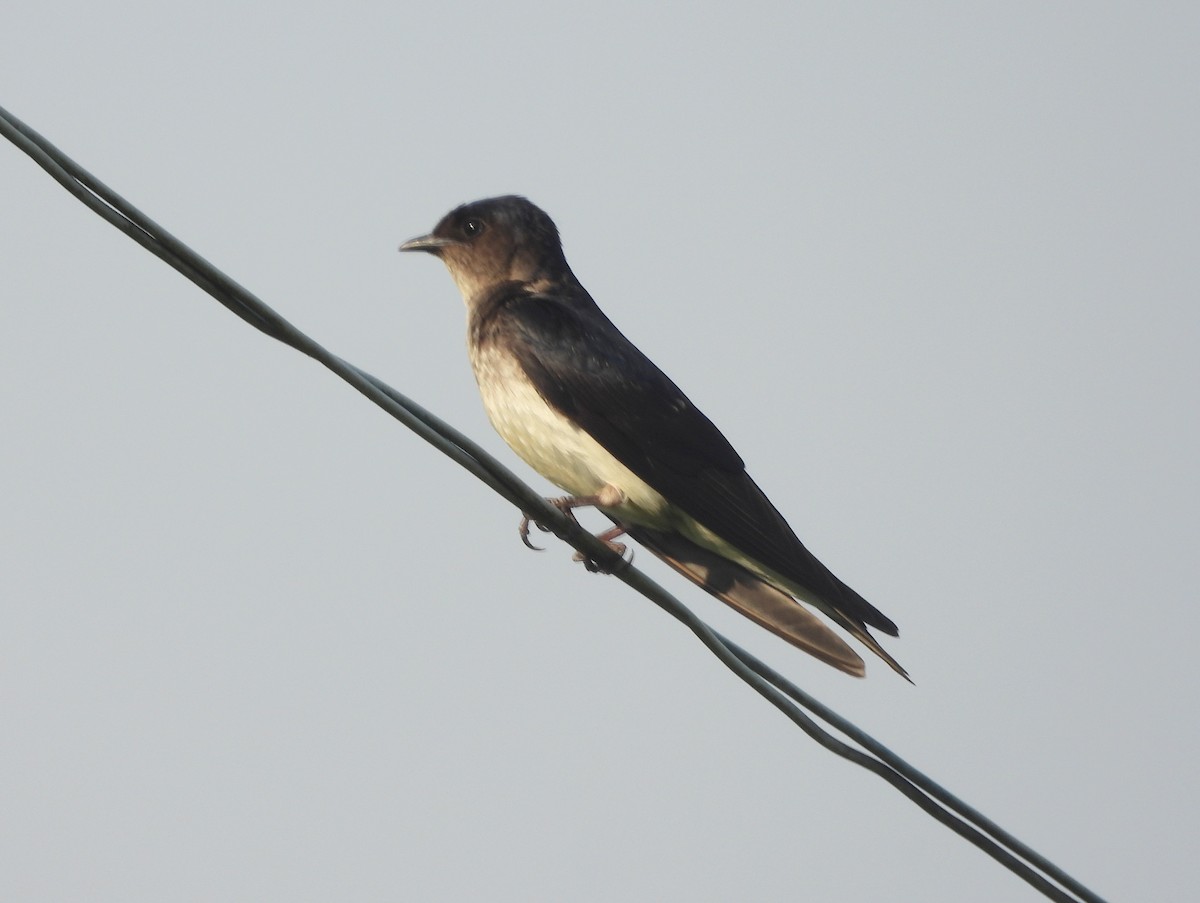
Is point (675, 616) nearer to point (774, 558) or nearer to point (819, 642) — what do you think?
point (819, 642)

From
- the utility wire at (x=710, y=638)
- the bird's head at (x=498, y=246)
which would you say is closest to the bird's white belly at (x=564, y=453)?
the bird's head at (x=498, y=246)

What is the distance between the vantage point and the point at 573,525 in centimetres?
502

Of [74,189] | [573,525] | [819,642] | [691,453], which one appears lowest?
[74,189]

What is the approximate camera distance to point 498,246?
8.30 metres

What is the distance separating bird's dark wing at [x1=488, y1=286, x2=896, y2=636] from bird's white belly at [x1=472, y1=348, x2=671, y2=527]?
0.14 feet

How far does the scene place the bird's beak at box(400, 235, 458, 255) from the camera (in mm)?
8453

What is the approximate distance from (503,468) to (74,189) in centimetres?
125

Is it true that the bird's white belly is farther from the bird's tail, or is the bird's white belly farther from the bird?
the bird's tail

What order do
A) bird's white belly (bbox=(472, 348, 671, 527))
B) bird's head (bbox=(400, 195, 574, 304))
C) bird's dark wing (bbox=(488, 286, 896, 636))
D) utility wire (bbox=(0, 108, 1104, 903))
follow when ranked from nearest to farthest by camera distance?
1. utility wire (bbox=(0, 108, 1104, 903))
2. bird's dark wing (bbox=(488, 286, 896, 636))
3. bird's white belly (bbox=(472, 348, 671, 527))
4. bird's head (bbox=(400, 195, 574, 304))

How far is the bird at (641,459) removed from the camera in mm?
6500

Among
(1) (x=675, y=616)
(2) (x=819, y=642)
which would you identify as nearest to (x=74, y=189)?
(1) (x=675, y=616)

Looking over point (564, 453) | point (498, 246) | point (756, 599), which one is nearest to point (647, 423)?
point (564, 453)

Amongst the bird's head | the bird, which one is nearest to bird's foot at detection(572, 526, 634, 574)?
the bird

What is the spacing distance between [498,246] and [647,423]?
1655 mm
